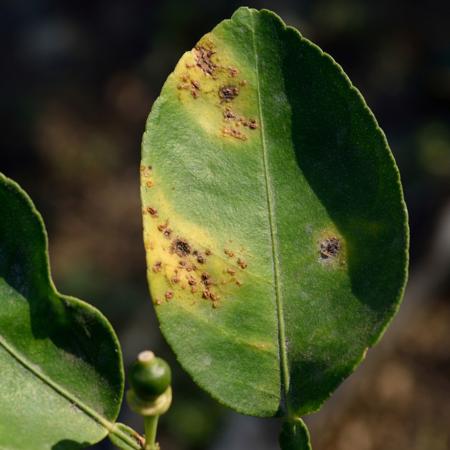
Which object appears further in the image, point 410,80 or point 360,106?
point 410,80

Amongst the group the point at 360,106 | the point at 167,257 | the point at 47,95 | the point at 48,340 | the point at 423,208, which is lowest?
the point at 47,95

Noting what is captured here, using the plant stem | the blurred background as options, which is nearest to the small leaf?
the plant stem

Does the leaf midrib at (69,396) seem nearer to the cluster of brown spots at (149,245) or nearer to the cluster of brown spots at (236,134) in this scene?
the cluster of brown spots at (149,245)

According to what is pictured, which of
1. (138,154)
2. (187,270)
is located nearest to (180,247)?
(187,270)

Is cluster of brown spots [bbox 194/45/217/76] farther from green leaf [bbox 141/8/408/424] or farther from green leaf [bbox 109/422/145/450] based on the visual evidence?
green leaf [bbox 109/422/145/450]

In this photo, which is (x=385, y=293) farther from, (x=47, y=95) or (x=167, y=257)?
(x=47, y=95)

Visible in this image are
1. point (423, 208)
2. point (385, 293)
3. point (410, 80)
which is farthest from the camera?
point (410, 80)

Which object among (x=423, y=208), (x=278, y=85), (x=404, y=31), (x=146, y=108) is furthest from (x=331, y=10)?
(x=278, y=85)
